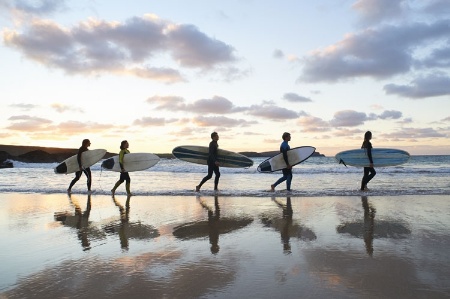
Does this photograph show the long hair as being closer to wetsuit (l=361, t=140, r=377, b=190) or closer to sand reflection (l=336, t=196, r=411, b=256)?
wetsuit (l=361, t=140, r=377, b=190)

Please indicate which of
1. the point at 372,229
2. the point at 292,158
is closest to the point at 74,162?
the point at 292,158

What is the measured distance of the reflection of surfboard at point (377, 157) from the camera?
46.9 feet

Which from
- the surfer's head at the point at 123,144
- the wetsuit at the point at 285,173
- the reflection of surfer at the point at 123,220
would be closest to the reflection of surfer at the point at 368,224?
Result: the wetsuit at the point at 285,173

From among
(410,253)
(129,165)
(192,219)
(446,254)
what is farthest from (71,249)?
(129,165)

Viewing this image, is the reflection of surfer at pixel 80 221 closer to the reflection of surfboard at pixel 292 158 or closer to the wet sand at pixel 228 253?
the wet sand at pixel 228 253

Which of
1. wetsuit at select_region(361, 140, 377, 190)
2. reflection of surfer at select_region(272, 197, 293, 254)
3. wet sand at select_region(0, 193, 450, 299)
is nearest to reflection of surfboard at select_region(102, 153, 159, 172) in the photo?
wet sand at select_region(0, 193, 450, 299)

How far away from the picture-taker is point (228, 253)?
441cm

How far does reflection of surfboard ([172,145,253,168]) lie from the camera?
51.6ft

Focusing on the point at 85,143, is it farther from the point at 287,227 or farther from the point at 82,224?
the point at 287,227

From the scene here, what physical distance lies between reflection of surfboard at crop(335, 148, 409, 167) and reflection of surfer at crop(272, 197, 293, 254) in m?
5.42

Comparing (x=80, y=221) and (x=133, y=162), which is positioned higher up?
(x=133, y=162)

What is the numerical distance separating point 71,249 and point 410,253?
4344mm

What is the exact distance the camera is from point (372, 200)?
9.76 m

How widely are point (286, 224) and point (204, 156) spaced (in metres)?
9.86
